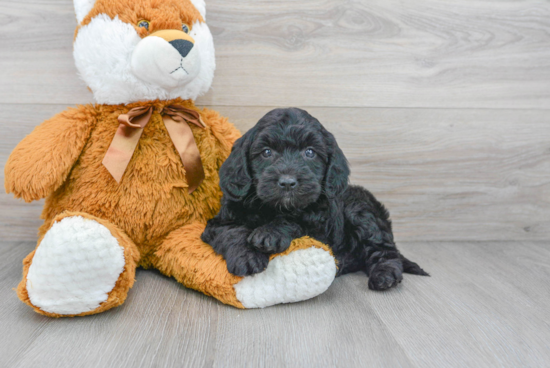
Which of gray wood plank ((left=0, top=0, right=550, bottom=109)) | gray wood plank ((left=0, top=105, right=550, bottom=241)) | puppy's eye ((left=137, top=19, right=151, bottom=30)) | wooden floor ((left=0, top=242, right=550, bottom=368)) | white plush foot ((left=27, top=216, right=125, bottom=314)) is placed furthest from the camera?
gray wood plank ((left=0, top=105, right=550, bottom=241))

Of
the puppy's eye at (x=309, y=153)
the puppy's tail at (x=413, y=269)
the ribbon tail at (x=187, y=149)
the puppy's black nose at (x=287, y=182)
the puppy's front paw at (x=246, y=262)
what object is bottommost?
the puppy's tail at (x=413, y=269)

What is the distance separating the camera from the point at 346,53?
173 cm

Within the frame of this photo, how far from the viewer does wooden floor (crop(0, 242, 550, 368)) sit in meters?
0.93

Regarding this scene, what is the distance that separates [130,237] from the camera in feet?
4.42

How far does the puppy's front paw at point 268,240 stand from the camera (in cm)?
111

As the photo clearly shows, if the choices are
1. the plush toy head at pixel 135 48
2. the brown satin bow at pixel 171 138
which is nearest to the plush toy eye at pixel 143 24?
the plush toy head at pixel 135 48

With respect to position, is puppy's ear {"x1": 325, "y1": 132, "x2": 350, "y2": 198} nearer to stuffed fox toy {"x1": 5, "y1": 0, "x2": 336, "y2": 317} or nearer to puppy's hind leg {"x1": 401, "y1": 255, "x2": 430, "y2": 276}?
stuffed fox toy {"x1": 5, "y1": 0, "x2": 336, "y2": 317}

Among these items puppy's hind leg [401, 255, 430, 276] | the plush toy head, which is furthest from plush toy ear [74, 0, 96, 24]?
puppy's hind leg [401, 255, 430, 276]

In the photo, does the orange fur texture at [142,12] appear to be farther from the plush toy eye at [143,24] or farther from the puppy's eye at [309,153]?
the puppy's eye at [309,153]

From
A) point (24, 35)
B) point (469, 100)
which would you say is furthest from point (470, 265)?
point (24, 35)

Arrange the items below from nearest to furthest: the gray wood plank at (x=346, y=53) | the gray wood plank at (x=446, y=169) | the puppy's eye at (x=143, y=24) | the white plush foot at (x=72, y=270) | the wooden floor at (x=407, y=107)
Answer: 1. the white plush foot at (x=72, y=270)
2. the puppy's eye at (x=143, y=24)
3. the wooden floor at (x=407, y=107)
4. the gray wood plank at (x=346, y=53)
5. the gray wood plank at (x=446, y=169)

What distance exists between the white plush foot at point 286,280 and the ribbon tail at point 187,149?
0.40 meters

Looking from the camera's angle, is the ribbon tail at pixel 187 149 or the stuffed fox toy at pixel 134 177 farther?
the ribbon tail at pixel 187 149

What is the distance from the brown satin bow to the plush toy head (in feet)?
0.22
